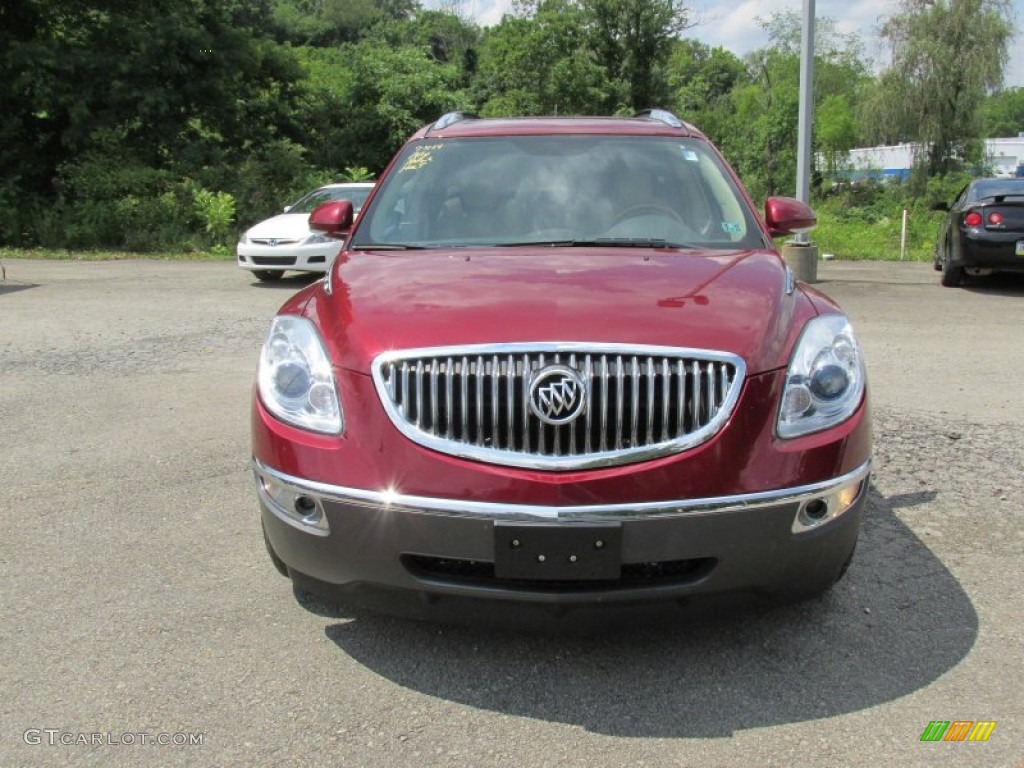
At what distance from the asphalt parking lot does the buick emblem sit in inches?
26.4

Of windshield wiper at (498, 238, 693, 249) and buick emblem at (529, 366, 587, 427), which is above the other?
windshield wiper at (498, 238, 693, 249)

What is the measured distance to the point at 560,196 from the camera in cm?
408

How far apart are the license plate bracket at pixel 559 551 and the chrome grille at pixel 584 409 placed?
0.19 m

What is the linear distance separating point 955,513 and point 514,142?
8.55 feet

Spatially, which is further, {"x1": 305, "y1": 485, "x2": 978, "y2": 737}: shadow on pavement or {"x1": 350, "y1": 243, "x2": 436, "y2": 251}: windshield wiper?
{"x1": 350, "y1": 243, "x2": 436, "y2": 251}: windshield wiper

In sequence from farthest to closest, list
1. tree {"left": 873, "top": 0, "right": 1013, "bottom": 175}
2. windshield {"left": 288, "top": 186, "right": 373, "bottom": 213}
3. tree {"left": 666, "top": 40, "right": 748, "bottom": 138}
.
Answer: tree {"left": 666, "top": 40, "right": 748, "bottom": 138}, tree {"left": 873, "top": 0, "right": 1013, "bottom": 175}, windshield {"left": 288, "top": 186, "right": 373, "bottom": 213}

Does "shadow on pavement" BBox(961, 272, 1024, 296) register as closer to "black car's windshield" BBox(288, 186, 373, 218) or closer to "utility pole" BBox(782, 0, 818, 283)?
"utility pole" BBox(782, 0, 818, 283)

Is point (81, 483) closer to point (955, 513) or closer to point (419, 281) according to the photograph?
point (419, 281)

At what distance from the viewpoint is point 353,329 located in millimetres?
2941

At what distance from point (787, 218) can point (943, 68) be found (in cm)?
3121

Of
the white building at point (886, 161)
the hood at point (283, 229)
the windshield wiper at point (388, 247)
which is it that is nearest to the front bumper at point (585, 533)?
the windshield wiper at point (388, 247)

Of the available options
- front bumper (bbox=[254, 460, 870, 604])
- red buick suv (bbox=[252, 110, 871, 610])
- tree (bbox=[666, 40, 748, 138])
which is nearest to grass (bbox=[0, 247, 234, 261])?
red buick suv (bbox=[252, 110, 871, 610])

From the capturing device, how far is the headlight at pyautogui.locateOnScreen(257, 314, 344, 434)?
9.37ft

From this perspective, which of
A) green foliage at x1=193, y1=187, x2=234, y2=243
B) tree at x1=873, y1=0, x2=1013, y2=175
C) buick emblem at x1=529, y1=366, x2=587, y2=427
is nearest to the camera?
buick emblem at x1=529, y1=366, x2=587, y2=427
